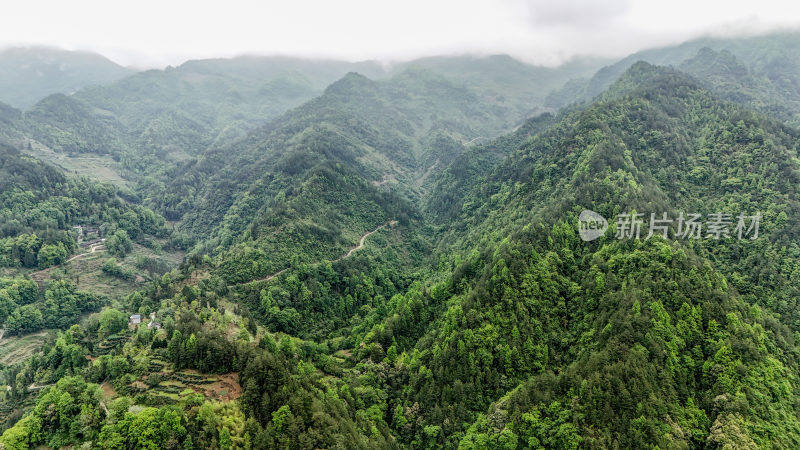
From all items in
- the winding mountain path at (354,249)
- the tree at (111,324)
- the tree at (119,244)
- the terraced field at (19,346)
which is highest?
the tree at (111,324)

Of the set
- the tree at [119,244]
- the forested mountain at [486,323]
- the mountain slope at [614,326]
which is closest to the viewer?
the forested mountain at [486,323]

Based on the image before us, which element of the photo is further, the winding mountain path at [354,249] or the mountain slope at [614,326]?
the winding mountain path at [354,249]

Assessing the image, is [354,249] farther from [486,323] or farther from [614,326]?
[614,326]

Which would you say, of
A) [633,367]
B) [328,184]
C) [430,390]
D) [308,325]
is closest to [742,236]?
[633,367]

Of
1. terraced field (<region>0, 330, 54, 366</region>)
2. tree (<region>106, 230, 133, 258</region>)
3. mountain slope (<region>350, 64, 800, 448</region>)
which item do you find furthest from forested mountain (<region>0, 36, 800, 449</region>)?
tree (<region>106, 230, 133, 258</region>)

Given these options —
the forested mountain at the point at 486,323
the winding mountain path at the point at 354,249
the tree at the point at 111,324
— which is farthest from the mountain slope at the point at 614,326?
the tree at the point at 111,324

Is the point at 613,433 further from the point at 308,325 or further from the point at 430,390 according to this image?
the point at 308,325

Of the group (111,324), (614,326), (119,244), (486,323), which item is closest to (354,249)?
(486,323)

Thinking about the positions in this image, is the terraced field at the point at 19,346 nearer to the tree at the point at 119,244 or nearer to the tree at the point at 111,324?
the tree at the point at 119,244

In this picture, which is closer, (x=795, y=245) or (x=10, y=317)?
(x=795, y=245)

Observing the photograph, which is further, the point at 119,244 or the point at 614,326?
the point at 119,244

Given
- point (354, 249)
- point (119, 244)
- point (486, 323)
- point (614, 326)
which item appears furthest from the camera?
point (119, 244)
